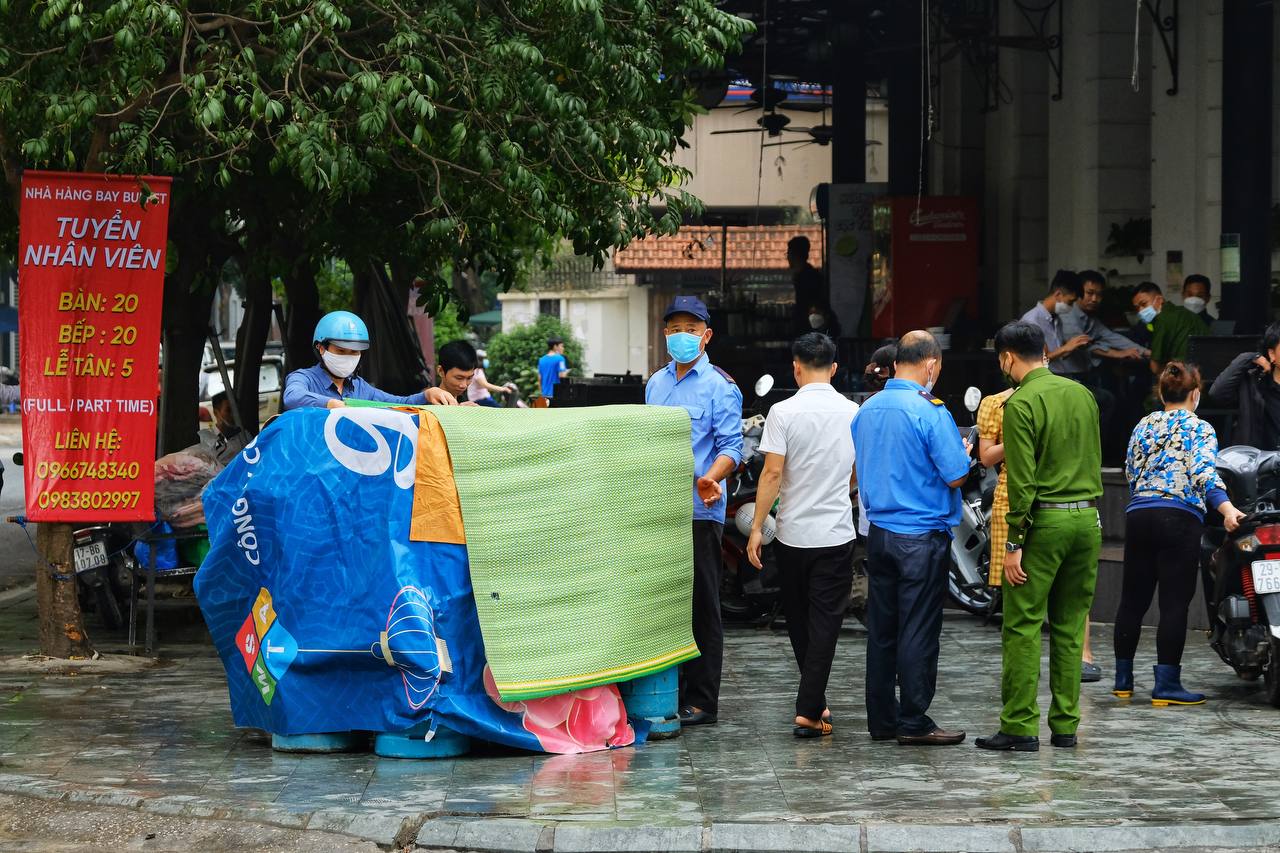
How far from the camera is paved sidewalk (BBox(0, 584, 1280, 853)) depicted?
630 centimetres

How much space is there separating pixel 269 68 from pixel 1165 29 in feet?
34.7

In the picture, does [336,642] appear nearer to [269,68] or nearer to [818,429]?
[818,429]

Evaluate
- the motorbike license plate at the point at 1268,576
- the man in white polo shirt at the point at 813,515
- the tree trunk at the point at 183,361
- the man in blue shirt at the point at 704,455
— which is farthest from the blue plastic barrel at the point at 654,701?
the tree trunk at the point at 183,361

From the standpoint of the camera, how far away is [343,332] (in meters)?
8.62

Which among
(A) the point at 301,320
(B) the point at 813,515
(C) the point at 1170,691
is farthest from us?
(A) the point at 301,320

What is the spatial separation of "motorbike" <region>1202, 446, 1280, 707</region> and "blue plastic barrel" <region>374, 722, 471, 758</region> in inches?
161

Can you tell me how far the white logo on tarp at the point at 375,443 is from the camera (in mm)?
7363

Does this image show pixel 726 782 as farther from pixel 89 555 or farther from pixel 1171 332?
pixel 1171 332

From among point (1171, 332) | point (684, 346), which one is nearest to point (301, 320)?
point (1171, 332)

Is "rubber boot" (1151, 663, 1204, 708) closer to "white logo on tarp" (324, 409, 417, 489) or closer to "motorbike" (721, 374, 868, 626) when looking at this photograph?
"motorbike" (721, 374, 868, 626)

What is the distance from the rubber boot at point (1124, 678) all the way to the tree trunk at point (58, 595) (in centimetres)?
583

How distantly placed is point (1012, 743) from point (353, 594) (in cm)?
296

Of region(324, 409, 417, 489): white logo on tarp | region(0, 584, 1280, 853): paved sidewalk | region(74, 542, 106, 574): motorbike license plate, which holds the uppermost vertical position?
region(324, 409, 417, 489): white logo on tarp

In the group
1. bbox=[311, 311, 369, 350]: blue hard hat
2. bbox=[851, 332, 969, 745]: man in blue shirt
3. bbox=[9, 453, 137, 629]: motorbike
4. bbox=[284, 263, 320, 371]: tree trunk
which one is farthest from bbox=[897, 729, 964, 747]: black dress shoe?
bbox=[284, 263, 320, 371]: tree trunk
